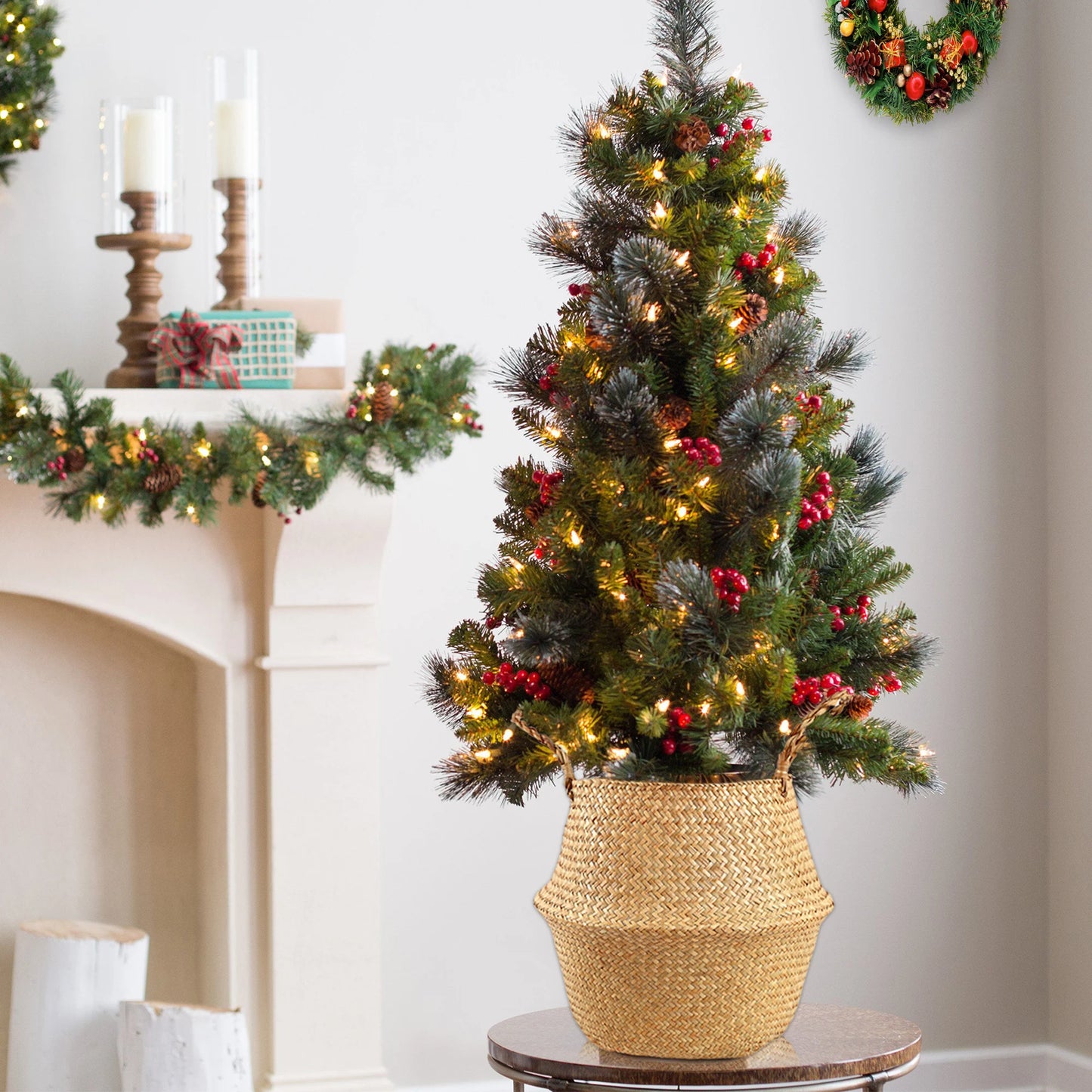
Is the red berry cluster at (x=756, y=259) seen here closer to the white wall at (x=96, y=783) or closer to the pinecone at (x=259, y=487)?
the pinecone at (x=259, y=487)

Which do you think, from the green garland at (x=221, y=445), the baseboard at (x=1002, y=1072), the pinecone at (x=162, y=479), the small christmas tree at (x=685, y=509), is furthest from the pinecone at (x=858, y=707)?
the baseboard at (x=1002, y=1072)

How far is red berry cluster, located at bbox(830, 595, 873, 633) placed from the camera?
180 cm

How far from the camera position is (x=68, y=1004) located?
2.37 metres

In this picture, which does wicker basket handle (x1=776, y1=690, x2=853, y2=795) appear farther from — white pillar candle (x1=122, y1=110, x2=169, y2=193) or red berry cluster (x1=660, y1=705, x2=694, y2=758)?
white pillar candle (x1=122, y1=110, x2=169, y2=193)

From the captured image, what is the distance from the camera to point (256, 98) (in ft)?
8.18

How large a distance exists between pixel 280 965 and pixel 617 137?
1500 mm

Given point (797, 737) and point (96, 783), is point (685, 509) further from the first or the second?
point (96, 783)

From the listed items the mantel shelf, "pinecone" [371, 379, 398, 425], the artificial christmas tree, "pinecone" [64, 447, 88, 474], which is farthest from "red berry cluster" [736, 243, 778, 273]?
"pinecone" [64, 447, 88, 474]

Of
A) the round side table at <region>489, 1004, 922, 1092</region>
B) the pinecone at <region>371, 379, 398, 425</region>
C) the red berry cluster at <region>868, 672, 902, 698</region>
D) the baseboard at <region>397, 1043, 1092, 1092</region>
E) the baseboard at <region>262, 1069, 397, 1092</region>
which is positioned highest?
the pinecone at <region>371, 379, 398, 425</region>

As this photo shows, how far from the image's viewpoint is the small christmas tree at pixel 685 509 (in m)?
1.69

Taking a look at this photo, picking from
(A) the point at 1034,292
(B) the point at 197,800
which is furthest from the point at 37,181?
(A) the point at 1034,292

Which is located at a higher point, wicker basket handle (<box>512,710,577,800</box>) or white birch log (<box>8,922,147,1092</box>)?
wicker basket handle (<box>512,710,577,800</box>)

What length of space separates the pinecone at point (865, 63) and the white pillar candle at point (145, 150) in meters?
1.38

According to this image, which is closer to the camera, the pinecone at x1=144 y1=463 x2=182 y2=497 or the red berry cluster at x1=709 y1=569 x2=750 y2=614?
the red berry cluster at x1=709 y1=569 x2=750 y2=614
